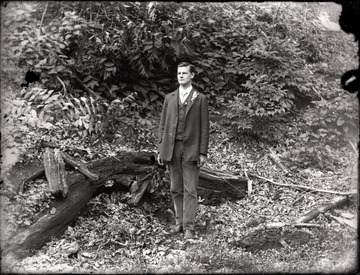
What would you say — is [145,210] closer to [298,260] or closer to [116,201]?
[116,201]

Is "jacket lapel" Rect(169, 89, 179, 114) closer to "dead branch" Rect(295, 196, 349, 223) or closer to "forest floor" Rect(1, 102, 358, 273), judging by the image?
"forest floor" Rect(1, 102, 358, 273)

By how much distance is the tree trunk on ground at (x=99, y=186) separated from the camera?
16.8ft

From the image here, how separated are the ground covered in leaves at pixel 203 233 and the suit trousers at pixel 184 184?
0.40m

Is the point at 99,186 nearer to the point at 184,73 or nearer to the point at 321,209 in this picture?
the point at 184,73

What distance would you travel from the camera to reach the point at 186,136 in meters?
5.69

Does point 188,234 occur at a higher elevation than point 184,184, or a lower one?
lower

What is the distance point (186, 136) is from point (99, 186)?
1746 millimetres

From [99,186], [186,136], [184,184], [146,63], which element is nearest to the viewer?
[186,136]

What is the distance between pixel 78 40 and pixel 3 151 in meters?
3.23

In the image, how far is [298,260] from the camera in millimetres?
5539

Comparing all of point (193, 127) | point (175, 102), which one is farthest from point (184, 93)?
point (193, 127)

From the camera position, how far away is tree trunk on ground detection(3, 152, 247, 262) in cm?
513

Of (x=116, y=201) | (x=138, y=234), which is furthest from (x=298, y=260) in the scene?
(x=116, y=201)

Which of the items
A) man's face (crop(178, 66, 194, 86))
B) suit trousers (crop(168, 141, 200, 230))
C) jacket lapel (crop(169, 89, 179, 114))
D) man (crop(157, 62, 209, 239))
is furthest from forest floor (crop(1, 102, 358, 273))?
man's face (crop(178, 66, 194, 86))
